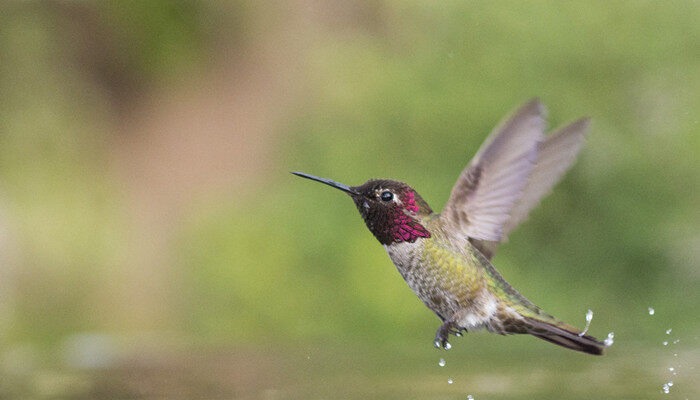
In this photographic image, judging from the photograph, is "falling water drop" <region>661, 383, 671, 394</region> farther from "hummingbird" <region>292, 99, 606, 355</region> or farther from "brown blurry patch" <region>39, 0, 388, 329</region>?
"brown blurry patch" <region>39, 0, 388, 329</region>

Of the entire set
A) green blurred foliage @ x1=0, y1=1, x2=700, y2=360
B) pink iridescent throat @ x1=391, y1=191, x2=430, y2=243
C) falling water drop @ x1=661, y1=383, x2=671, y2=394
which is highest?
green blurred foliage @ x1=0, y1=1, x2=700, y2=360

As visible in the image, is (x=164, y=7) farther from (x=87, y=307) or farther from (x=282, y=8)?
(x=87, y=307)

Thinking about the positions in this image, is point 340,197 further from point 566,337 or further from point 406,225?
point 566,337

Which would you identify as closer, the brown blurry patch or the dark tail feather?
the dark tail feather

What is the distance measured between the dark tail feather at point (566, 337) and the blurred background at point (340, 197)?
8.19 ft

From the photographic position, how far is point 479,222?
9.84ft

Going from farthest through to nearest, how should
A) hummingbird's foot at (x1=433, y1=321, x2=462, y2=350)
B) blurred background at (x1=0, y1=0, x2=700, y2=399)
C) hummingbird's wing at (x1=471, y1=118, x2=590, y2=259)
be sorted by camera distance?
blurred background at (x1=0, y1=0, x2=700, y2=399) → hummingbird's wing at (x1=471, y1=118, x2=590, y2=259) → hummingbird's foot at (x1=433, y1=321, x2=462, y2=350)

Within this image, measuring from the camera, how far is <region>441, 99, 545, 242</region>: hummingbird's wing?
2898 millimetres

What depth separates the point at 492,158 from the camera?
295 centimetres

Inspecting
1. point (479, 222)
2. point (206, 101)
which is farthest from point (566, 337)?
point (206, 101)

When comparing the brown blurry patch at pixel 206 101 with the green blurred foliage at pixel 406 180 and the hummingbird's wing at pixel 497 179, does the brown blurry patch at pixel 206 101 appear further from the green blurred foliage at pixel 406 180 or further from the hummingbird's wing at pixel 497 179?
the hummingbird's wing at pixel 497 179

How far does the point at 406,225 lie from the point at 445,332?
33 centimetres

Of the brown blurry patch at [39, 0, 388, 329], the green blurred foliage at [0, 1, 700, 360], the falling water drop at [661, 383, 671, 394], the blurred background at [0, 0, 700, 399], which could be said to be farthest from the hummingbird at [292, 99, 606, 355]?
the brown blurry patch at [39, 0, 388, 329]

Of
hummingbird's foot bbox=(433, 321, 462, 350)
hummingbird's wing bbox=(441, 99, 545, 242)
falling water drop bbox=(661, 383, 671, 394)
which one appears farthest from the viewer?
falling water drop bbox=(661, 383, 671, 394)
